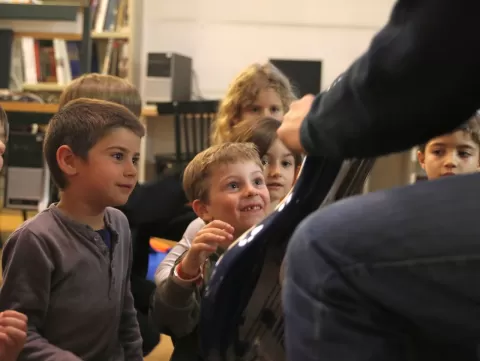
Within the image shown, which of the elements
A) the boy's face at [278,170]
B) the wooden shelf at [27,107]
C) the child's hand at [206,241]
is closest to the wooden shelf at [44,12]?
the wooden shelf at [27,107]

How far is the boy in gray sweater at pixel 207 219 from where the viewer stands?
1164 millimetres

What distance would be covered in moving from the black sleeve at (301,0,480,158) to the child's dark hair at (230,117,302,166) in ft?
2.74

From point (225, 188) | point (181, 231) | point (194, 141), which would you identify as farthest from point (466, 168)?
point (194, 141)

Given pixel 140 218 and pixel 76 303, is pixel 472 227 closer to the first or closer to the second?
pixel 76 303

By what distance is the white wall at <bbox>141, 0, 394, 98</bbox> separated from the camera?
477cm

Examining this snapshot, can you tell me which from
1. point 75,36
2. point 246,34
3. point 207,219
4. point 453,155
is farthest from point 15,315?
point 246,34

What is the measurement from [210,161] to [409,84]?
30.0 inches

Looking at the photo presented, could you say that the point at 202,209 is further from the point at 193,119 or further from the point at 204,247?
the point at 193,119

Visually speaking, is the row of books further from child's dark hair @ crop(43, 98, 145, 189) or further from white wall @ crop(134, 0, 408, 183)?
child's dark hair @ crop(43, 98, 145, 189)

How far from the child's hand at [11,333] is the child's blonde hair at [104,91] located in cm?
75

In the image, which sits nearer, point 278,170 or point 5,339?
point 5,339

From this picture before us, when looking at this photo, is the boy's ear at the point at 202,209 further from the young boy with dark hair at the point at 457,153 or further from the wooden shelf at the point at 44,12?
the wooden shelf at the point at 44,12

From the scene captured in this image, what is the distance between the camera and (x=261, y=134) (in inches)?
61.9

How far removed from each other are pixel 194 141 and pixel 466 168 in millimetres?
2535
